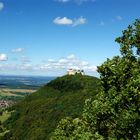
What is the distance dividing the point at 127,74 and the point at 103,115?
3.78 meters

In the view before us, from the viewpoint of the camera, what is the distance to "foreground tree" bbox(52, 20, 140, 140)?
1118 inches

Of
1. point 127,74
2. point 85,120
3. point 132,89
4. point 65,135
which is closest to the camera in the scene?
point 132,89

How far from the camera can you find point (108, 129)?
3156cm

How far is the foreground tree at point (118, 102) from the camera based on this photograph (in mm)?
28406

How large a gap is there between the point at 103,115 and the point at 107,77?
118 inches

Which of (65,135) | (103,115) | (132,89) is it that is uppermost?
(132,89)

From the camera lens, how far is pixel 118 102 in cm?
2944

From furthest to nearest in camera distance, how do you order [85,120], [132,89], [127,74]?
1. [85,120]
2. [127,74]
3. [132,89]

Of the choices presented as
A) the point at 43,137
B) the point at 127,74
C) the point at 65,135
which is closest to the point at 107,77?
the point at 127,74

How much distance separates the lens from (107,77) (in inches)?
1225

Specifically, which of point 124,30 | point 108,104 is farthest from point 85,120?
point 124,30

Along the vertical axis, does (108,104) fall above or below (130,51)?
below

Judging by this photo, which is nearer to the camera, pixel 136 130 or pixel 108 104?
pixel 136 130

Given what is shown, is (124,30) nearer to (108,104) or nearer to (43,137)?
(108,104)
